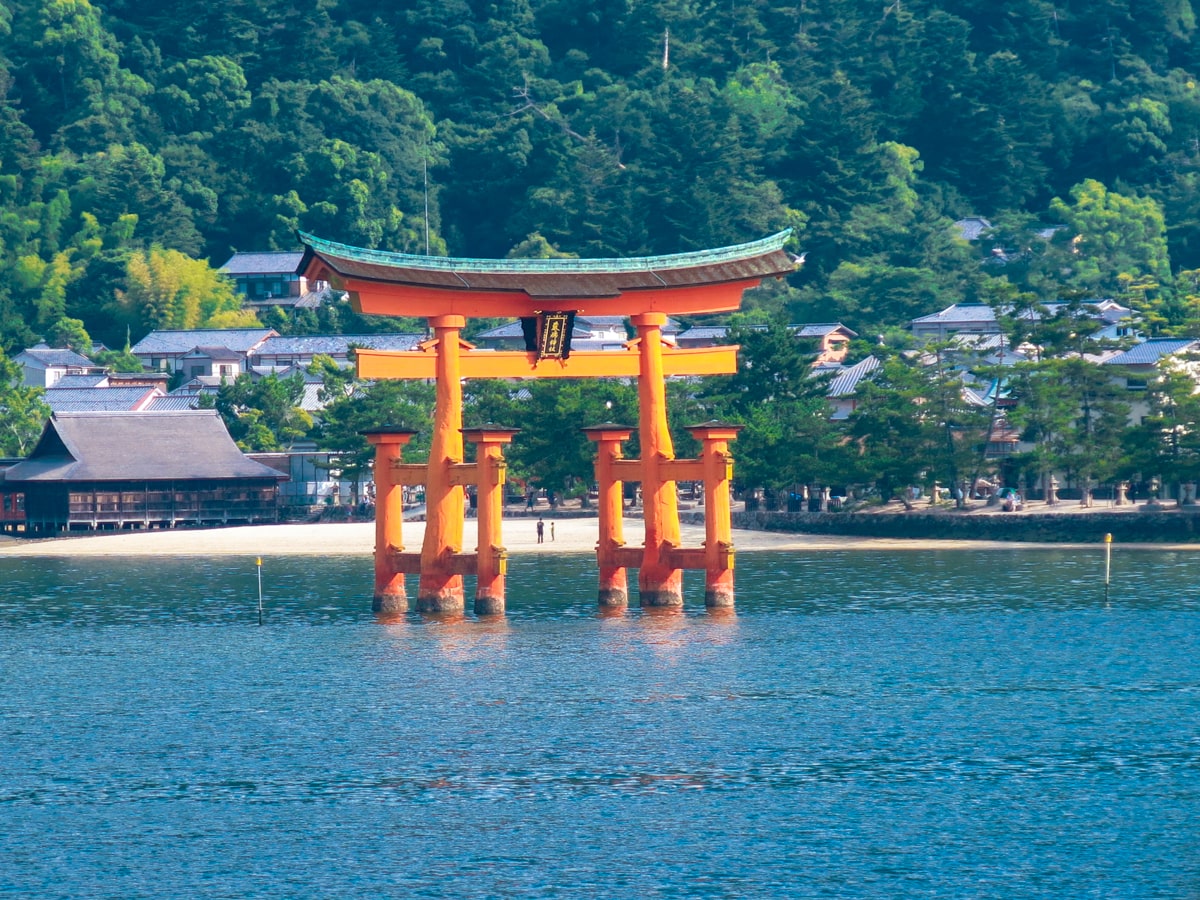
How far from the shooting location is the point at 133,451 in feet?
286

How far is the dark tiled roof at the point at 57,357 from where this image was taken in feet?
374

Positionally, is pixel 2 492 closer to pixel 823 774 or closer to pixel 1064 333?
pixel 1064 333

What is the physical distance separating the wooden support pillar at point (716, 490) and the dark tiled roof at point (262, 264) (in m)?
89.0

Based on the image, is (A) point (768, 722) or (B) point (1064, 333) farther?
Result: (B) point (1064, 333)

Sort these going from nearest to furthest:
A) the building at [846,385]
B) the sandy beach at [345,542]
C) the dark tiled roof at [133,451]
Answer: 1. the sandy beach at [345,542]
2. the dark tiled roof at [133,451]
3. the building at [846,385]

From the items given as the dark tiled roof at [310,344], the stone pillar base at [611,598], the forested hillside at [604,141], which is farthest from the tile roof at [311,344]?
the stone pillar base at [611,598]

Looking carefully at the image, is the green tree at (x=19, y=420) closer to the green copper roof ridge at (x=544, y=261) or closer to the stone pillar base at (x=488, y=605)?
the green copper roof ridge at (x=544, y=261)

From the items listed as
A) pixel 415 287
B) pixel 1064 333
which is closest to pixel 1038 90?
pixel 1064 333

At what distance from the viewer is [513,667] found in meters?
41.6

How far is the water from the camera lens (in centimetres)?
2655

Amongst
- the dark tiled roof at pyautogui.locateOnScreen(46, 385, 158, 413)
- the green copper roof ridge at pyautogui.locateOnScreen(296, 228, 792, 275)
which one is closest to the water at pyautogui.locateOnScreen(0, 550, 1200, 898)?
the green copper roof ridge at pyautogui.locateOnScreen(296, 228, 792, 275)

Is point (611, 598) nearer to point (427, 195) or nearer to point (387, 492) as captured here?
point (387, 492)

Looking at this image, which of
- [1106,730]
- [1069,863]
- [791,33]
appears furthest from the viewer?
[791,33]

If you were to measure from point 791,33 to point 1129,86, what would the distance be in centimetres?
2849
